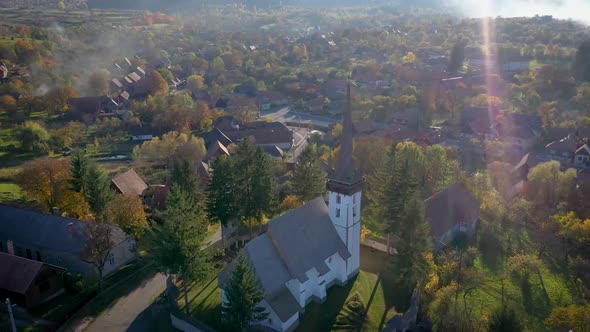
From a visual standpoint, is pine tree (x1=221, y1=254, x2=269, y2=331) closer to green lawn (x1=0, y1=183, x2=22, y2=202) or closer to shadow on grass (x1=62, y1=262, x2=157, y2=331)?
shadow on grass (x1=62, y1=262, x2=157, y2=331)

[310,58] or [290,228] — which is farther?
[310,58]

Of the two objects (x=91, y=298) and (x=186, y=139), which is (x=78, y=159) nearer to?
(x=91, y=298)

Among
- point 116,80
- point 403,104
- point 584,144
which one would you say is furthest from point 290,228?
point 116,80

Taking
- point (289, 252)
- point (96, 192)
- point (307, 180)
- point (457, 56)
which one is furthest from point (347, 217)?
point (457, 56)

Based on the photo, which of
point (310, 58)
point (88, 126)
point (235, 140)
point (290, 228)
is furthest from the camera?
point (310, 58)

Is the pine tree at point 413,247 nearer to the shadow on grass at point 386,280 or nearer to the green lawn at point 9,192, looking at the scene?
the shadow on grass at point 386,280

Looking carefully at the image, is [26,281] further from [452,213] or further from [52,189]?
[452,213]
